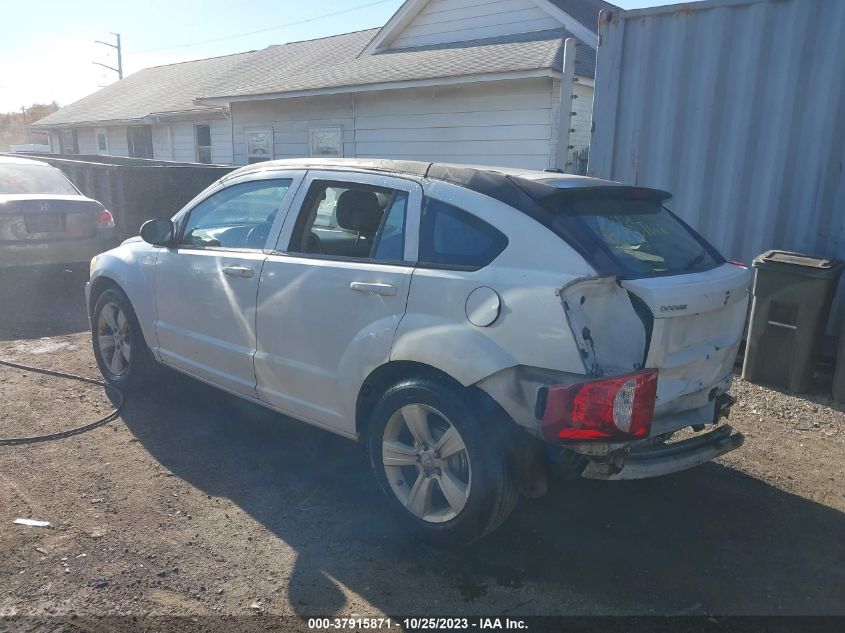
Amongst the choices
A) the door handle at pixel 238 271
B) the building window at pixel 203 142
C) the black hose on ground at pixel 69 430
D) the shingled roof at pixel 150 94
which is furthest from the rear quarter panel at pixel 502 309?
the building window at pixel 203 142

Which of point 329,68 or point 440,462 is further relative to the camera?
point 329,68

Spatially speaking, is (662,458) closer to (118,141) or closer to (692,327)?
(692,327)

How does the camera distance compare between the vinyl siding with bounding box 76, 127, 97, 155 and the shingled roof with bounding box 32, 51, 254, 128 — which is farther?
the vinyl siding with bounding box 76, 127, 97, 155

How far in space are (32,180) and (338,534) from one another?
7619 mm

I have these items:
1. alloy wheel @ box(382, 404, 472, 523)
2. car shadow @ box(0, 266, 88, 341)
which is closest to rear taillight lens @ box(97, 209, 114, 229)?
car shadow @ box(0, 266, 88, 341)

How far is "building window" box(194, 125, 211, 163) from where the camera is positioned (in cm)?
2027

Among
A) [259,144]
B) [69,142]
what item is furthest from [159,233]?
[69,142]

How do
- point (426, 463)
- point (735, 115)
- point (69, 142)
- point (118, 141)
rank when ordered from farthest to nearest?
point (69, 142), point (118, 141), point (735, 115), point (426, 463)

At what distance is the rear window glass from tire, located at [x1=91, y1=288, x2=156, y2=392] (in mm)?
A: 3356

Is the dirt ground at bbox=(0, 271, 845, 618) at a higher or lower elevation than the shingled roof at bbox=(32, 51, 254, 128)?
lower

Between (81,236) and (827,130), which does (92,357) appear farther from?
(827,130)

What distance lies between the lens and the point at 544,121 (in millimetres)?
10711

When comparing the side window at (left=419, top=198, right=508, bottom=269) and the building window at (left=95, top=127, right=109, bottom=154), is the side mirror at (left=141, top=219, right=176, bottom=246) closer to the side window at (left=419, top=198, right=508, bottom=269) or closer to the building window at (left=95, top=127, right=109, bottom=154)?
the side window at (left=419, top=198, right=508, bottom=269)

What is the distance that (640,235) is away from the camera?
3.35 metres
